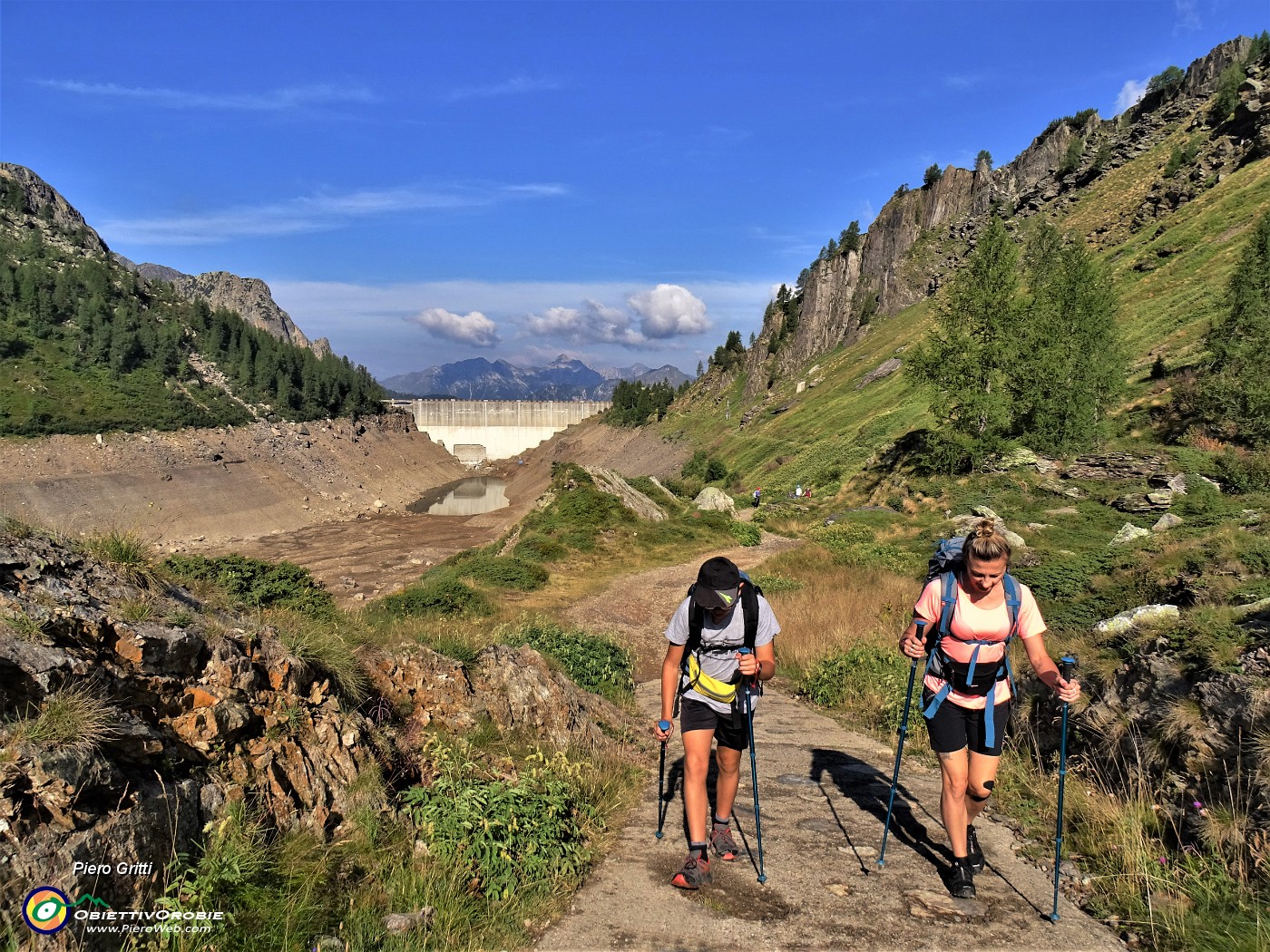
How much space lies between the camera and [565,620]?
1617cm

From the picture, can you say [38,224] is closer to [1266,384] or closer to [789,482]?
[789,482]

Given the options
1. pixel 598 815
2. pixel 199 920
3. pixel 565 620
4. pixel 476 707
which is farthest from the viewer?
pixel 565 620

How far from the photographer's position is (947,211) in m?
103

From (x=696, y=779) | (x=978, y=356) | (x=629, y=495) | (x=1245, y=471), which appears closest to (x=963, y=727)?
(x=696, y=779)

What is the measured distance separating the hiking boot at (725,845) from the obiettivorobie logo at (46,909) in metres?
3.74

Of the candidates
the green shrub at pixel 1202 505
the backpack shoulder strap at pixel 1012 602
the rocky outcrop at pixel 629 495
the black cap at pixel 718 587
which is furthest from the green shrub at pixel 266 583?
the green shrub at pixel 1202 505

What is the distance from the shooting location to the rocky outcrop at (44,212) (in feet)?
351

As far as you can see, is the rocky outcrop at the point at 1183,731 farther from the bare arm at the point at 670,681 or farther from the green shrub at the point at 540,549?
the green shrub at the point at 540,549

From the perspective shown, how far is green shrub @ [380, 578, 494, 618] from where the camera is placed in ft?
51.0

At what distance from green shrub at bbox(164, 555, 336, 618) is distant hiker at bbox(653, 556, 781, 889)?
564cm

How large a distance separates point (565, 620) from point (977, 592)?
12690 mm

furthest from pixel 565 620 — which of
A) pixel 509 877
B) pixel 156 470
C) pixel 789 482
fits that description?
pixel 156 470

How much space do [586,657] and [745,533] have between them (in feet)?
58.1

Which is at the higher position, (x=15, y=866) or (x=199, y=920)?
(x=15, y=866)
